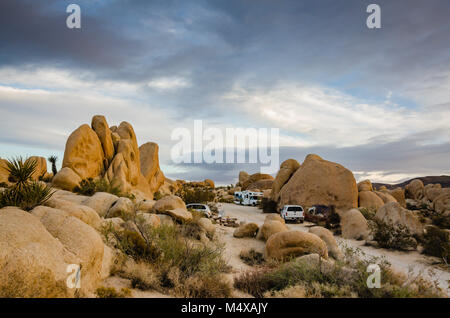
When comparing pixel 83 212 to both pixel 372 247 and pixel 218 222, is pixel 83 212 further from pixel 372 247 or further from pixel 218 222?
pixel 372 247

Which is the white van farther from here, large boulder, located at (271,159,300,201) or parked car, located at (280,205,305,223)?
parked car, located at (280,205,305,223)

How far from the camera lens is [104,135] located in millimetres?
30172

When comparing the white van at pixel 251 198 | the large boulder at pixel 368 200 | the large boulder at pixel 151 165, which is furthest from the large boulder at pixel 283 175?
the large boulder at pixel 151 165

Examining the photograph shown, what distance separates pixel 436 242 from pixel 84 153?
26.7 meters

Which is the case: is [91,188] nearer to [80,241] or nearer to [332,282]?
[80,241]

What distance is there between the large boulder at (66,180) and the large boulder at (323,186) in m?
19.4

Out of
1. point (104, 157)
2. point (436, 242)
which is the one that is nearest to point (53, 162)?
point (104, 157)

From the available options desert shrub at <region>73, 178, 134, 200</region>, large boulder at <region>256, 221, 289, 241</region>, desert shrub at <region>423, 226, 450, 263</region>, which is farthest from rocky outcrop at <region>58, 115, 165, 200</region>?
desert shrub at <region>423, 226, 450, 263</region>

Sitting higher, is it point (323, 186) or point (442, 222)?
point (323, 186)

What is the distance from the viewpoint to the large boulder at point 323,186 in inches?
1025

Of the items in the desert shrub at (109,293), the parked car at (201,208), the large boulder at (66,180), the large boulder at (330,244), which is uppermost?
the large boulder at (66,180)

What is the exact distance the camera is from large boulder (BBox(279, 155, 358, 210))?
85.4 ft

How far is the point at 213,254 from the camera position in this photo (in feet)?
30.9

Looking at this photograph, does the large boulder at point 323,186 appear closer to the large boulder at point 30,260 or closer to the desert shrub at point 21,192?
the desert shrub at point 21,192
